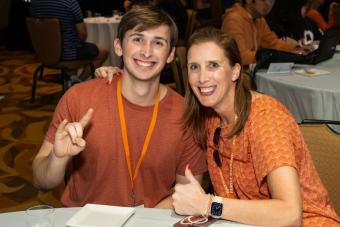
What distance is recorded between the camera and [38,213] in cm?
139

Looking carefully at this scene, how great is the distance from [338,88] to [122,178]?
176cm

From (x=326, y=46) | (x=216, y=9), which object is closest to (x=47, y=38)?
(x=326, y=46)

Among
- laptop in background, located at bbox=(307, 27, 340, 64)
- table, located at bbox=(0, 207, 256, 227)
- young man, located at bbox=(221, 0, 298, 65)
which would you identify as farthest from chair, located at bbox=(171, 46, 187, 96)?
table, located at bbox=(0, 207, 256, 227)

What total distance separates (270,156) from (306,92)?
5.40ft

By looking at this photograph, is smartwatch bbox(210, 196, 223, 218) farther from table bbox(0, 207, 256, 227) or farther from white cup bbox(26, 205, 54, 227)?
white cup bbox(26, 205, 54, 227)

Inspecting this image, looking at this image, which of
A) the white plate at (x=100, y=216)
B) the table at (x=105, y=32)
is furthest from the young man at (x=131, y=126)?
the table at (x=105, y=32)

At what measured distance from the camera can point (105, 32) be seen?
6277 mm

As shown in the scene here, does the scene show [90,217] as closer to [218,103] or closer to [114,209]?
[114,209]

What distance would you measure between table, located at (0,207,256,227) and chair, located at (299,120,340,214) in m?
0.75

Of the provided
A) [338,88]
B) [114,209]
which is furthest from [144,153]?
[338,88]

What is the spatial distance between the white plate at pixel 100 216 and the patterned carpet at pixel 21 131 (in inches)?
69.8

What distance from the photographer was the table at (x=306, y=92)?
3.00 meters

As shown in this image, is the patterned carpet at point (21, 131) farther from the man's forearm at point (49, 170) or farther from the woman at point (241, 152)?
the woman at point (241, 152)

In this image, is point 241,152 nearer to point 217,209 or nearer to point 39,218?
point 217,209
